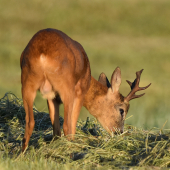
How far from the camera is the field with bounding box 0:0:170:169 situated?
6012 mm

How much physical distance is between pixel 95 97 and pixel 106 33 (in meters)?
29.5

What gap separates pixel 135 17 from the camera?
4150 cm

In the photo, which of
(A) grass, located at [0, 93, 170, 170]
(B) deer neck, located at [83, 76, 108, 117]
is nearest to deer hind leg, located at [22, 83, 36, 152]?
(A) grass, located at [0, 93, 170, 170]

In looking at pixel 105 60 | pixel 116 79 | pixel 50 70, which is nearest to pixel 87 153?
pixel 50 70

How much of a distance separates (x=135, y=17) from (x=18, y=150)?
3636 cm

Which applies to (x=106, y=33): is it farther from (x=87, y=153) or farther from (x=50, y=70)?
(x=87, y=153)

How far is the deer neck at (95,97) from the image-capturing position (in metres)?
8.62

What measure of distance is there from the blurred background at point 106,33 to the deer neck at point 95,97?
936 cm

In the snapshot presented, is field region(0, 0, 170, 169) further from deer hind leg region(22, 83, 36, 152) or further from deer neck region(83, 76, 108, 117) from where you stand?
deer neck region(83, 76, 108, 117)

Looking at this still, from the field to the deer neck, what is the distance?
0.45 metres

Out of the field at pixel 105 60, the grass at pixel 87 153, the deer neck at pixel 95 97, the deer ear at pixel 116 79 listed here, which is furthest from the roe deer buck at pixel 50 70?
the deer ear at pixel 116 79

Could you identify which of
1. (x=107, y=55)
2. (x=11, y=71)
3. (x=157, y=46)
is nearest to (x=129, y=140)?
(x=11, y=71)

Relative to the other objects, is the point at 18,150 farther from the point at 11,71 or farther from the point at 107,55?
the point at 107,55

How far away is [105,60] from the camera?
27234 mm
